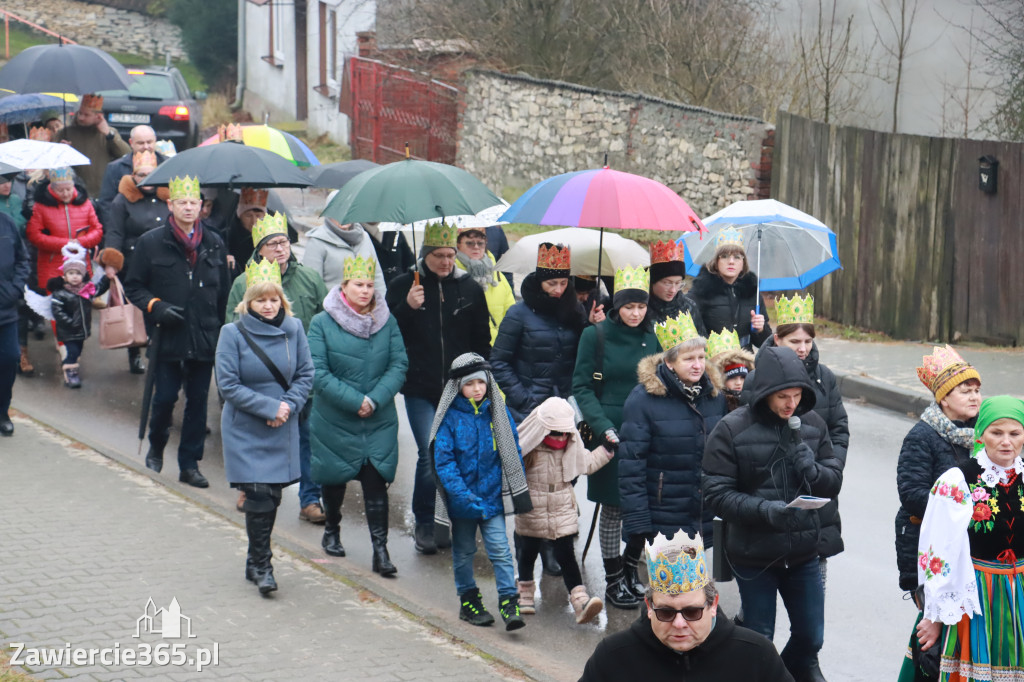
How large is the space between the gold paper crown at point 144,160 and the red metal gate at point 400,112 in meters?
15.4

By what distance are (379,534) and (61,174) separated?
5.52 meters

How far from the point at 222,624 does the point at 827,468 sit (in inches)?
120

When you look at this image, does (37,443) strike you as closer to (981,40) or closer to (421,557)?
(421,557)

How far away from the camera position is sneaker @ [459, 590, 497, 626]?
23.6 feet

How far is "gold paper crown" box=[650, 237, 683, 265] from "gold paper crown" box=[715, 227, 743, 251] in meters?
0.94

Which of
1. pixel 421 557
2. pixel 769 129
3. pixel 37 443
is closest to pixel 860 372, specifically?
pixel 769 129

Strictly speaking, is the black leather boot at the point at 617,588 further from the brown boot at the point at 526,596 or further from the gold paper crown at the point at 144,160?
the gold paper crown at the point at 144,160

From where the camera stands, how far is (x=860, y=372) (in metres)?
13.5

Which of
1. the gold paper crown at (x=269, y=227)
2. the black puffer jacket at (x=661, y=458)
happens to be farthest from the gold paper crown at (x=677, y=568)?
the gold paper crown at (x=269, y=227)

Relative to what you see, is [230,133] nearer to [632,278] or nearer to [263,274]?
[263,274]

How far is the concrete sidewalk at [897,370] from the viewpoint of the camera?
1249 centimetres

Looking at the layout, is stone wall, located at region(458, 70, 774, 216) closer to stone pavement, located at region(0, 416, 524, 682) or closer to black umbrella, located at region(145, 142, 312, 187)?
black umbrella, located at region(145, 142, 312, 187)

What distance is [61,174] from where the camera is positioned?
11.8m

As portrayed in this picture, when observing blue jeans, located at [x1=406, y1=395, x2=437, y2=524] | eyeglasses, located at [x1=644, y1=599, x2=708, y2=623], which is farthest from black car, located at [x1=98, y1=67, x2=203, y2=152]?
eyeglasses, located at [x1=644, y1=599, x2=708, y2=623]
